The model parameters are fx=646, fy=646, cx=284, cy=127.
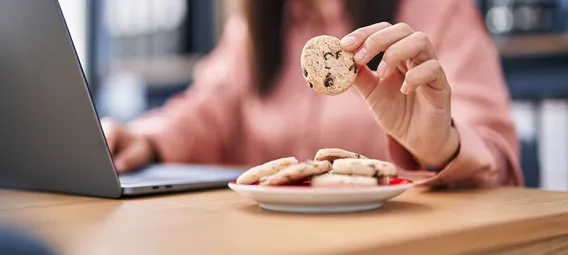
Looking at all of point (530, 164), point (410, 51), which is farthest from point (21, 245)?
point (530, 164)

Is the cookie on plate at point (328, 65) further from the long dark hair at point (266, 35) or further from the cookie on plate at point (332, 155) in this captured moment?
the long dark hair at point (266, 35)

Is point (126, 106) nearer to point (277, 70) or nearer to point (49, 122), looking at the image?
point (277, 70)

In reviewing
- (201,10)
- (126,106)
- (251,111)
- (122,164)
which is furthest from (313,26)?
(126,106)

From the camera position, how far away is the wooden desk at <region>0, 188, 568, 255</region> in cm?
46

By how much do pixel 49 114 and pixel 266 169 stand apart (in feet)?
0.97

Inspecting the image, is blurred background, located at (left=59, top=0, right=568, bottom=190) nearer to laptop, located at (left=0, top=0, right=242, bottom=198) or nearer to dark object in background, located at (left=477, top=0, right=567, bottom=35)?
dark object in background, located at (left=477, top=0, right=567, bottom=35)

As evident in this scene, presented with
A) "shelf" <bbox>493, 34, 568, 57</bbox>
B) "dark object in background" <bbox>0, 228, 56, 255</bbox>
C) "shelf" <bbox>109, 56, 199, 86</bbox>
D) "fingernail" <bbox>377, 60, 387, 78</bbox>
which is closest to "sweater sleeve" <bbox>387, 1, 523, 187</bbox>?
"fingernail" <bbox>377, 60, 387, 78</bbox>

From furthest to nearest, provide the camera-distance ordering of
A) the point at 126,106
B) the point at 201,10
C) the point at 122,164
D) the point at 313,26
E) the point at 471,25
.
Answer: the point at 126,106 → the point at 201,10 → the point at 313,26 → the point at 471,25 → the point at 122,164

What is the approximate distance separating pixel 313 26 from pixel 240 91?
14.6 inches

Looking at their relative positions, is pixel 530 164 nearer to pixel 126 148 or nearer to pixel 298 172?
pixel 126 148

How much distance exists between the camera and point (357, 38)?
670 mm

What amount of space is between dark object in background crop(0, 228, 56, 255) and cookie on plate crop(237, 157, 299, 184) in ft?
0.64

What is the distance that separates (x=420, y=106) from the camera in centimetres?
78

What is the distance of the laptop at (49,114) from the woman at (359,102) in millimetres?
231
